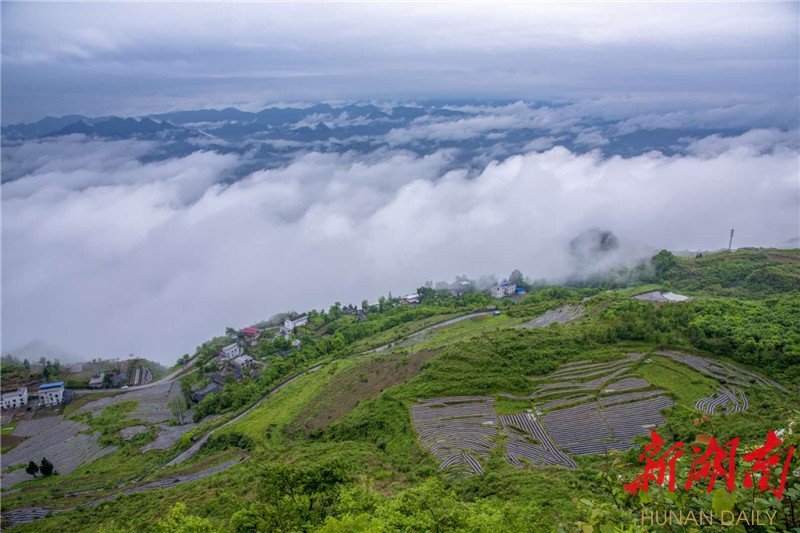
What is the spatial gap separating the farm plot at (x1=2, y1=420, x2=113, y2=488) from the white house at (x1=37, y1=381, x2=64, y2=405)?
246 inches

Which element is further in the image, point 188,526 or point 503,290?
point 503,290

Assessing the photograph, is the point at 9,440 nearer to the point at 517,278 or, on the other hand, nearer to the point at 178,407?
the point at 178,407

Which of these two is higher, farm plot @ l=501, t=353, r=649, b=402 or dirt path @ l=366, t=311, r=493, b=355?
farm plot @ l=501, t=353, r=649, b=402

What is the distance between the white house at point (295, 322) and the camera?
2876 inches

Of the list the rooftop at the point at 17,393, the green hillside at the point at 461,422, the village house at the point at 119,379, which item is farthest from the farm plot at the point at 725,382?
the rooftop at the point at 17,393

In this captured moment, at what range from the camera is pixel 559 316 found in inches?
1969

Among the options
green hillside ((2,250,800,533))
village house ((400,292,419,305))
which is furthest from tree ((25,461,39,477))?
village house ((400,292,419,305))

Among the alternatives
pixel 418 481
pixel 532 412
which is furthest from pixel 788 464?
pixel 532 412

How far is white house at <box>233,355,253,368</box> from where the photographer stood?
6042 cm

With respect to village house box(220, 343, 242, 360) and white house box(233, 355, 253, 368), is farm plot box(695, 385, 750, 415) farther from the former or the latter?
village house box(220, 343, 242, 360)

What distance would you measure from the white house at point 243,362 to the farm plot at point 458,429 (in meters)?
33.4

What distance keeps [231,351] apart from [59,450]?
2282 centimetres

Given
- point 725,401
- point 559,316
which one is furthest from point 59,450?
point 725,401

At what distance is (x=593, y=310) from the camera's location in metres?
47.5
